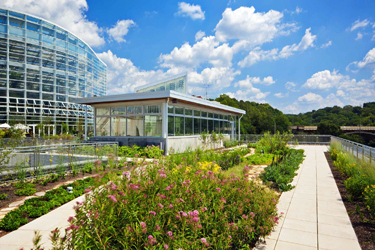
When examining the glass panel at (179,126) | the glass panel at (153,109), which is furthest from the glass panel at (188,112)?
the glass panel at (153,109)

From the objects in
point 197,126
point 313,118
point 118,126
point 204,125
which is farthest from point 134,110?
point 313,118

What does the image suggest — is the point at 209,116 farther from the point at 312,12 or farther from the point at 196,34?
the point at 312,12

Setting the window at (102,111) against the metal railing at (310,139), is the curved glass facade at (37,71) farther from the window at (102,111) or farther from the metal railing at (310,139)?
the metal railing at (310,139)

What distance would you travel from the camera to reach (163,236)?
217 cm

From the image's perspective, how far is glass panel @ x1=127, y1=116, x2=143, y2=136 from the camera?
43.6 ft

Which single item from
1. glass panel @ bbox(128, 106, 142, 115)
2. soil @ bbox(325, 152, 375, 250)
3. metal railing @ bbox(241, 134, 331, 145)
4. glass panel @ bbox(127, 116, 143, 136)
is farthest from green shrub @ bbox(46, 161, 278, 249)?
metal railing @ bbox(241, 134, 331, 145)

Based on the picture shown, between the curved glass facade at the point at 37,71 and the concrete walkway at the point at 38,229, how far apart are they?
30.5 metres

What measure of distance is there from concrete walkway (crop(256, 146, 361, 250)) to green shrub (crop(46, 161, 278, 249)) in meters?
0.36

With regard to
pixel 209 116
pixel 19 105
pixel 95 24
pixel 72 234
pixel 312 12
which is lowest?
pixel 72 234

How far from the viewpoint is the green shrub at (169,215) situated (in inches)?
76.0

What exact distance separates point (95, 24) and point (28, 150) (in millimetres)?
17347

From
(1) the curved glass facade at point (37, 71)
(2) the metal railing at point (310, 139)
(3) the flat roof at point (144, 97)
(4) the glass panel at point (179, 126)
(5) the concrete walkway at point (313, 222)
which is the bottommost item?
(5) the concrete walkway at point (313, 222)

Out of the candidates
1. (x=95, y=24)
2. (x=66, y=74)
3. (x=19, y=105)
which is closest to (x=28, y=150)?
(x=95, y=24)

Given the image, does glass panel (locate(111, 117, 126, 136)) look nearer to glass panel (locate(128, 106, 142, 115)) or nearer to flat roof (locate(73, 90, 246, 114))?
glass panel (locate(128, 106, 142, 115))
